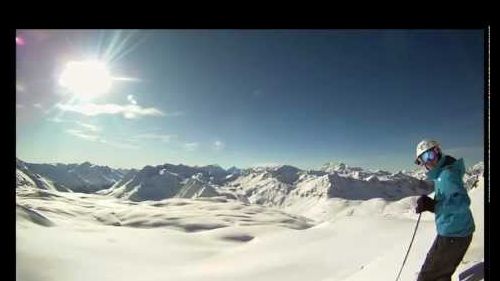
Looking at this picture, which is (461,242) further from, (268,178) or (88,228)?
(88,228)

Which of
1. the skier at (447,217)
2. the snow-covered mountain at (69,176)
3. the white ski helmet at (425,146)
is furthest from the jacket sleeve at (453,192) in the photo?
the snow-covered mountain at (69,176)

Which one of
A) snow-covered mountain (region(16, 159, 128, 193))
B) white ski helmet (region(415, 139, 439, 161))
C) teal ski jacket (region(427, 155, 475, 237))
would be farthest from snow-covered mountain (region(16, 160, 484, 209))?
teal ski jacket (region(427, 155, 475, 237))

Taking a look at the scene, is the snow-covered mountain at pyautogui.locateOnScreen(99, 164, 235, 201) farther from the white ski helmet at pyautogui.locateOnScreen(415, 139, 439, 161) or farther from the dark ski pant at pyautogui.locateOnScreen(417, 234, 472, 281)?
the dark ski pant at pyautogui.locateOnScreen(417, 234, 472, 281)

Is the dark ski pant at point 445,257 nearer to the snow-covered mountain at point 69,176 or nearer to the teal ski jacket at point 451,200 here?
the teal ski jacket at point 451,200

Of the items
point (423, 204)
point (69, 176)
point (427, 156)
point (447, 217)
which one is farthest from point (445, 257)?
point (69, 176)

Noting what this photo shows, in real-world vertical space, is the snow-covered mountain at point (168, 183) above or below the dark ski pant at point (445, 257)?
above

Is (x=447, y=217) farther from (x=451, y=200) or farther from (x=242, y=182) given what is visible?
(x=242, y=182)

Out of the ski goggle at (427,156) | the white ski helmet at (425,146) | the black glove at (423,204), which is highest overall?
the white ski helmet at (425,146)
